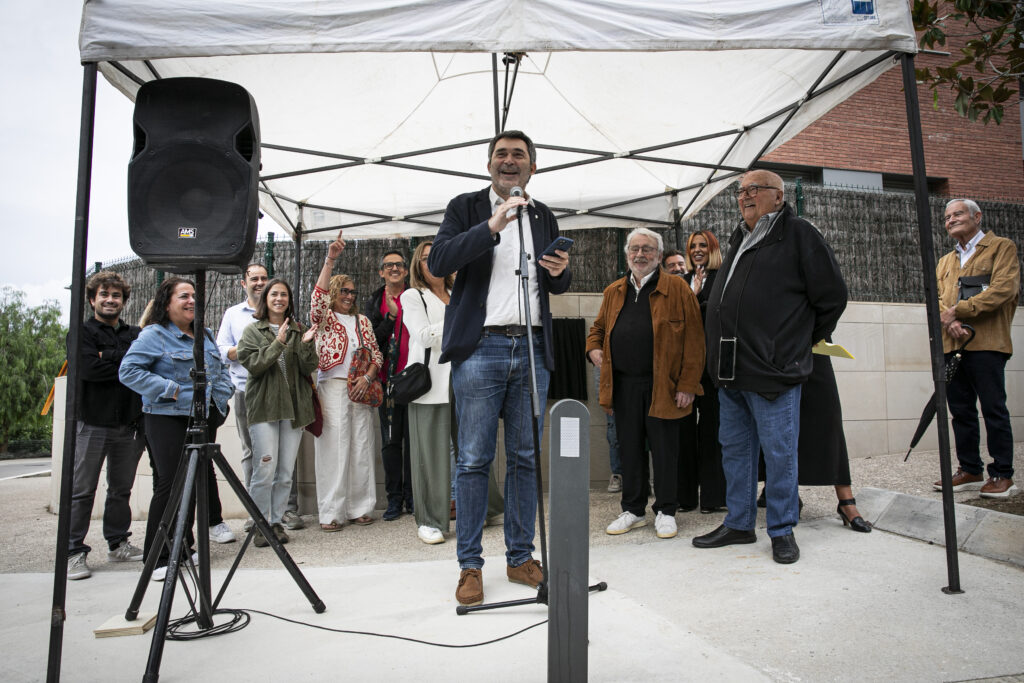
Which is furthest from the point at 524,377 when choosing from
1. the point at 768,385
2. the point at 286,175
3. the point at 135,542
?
the point at 135,542

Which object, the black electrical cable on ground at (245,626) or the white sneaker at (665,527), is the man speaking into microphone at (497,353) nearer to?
the black electrical cable on ground at (245,626)

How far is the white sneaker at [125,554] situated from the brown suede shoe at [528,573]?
2523 mm

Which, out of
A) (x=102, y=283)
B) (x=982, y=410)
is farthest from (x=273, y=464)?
(x=982, y=410)

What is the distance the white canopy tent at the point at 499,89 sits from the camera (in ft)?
7.77

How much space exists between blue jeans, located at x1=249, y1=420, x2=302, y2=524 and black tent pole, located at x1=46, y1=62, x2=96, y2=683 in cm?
198

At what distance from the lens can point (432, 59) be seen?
4.07 m

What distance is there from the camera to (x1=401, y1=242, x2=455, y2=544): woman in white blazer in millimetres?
4223

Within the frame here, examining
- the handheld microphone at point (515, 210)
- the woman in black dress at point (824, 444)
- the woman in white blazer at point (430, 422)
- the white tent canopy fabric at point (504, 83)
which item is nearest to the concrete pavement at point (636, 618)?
the woman in black dress at point (824, 444)

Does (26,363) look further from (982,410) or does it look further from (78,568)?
(982,410)

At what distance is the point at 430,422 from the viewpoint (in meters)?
4.33

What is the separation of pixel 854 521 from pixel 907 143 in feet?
37.4

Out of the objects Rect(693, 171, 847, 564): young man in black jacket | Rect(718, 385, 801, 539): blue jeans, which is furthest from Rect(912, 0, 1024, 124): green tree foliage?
Rect(718, 385, 801, 539): blue jeans

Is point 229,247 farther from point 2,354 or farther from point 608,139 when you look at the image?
point 2,354

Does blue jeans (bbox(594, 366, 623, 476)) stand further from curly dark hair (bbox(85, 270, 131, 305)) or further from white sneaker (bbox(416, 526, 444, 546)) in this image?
curly dark hair (bbox(85, 270, 131, 305))
